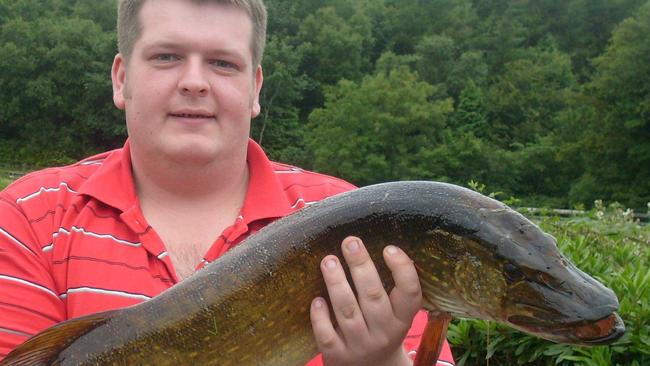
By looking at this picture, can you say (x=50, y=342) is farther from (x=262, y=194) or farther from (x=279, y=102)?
(x=279, y=102)

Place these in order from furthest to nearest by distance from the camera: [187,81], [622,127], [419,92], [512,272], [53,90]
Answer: [53,90] → [419,92] → [622,127] → [187,81] → [512,272]

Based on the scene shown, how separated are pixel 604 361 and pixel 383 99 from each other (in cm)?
4297

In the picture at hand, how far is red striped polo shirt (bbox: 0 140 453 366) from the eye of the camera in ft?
7.91

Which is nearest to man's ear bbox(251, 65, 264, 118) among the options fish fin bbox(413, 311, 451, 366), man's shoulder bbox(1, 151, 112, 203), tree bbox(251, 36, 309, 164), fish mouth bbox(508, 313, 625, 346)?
man's shoulder bbox(1, 151, 112, 203)

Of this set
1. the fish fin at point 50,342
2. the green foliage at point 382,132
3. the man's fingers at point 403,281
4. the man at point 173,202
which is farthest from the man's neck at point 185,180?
the green foliage at point 382,132

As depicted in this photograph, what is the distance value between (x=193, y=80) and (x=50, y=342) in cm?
109

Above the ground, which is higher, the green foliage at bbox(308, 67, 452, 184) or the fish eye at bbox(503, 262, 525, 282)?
the fish eye at bbox(503, 262, 525, 282)

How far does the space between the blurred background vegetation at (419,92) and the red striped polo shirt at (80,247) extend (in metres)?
31.6

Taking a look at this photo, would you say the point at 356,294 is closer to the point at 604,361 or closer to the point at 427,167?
the point at 604,361

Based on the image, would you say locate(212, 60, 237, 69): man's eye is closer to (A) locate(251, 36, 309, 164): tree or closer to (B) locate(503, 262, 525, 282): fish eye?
(B) locate(503, 262, 525, 282): fish eye

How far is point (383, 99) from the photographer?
151ft

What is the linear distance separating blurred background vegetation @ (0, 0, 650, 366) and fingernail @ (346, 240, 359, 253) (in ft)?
107

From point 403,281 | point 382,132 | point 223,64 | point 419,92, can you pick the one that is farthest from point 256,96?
point 419,92

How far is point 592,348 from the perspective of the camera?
3.71 m
